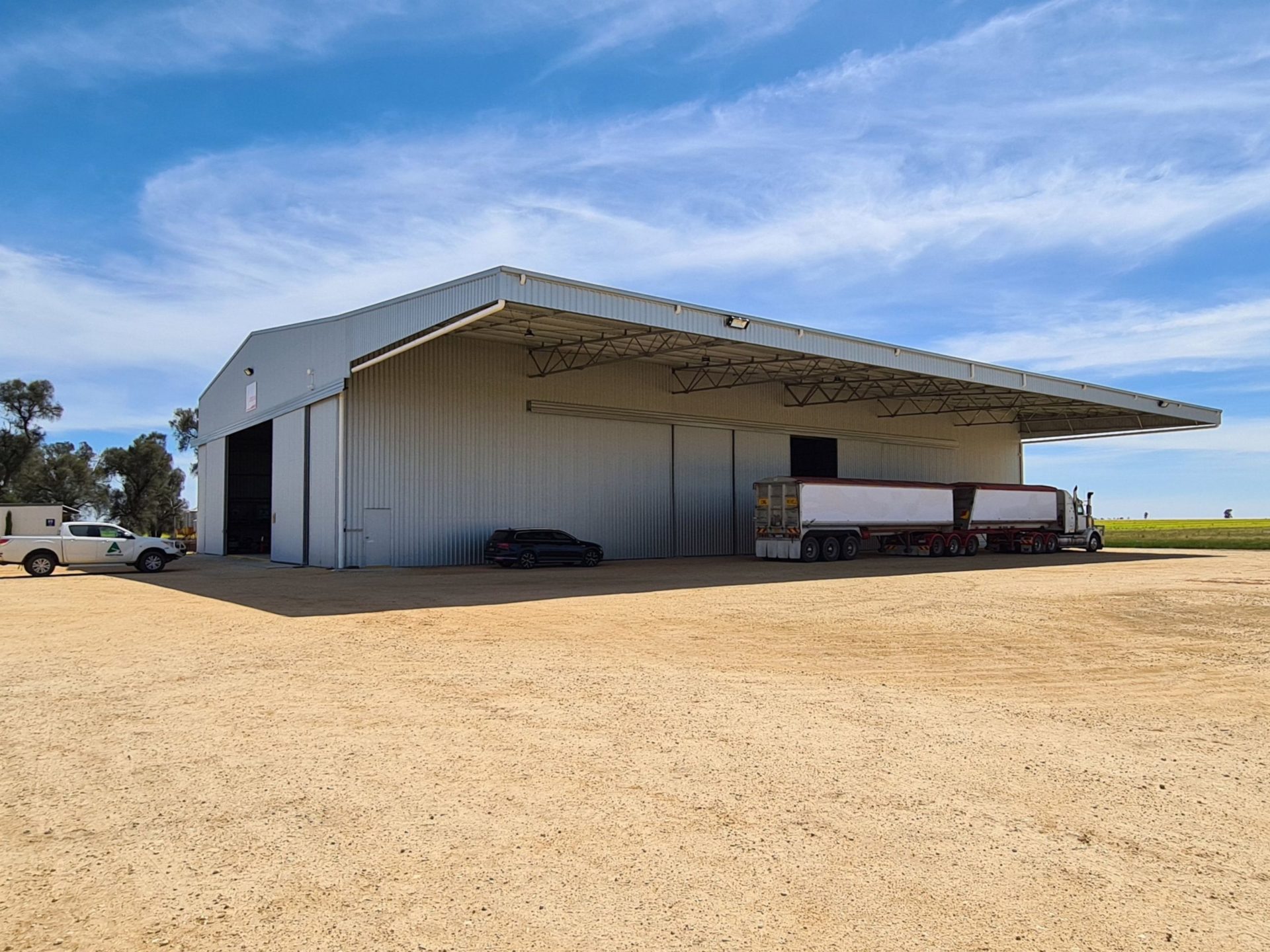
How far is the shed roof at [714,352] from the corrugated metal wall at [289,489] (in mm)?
3340

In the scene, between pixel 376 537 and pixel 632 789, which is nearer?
pixel 632 789

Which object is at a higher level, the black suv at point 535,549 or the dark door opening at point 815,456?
the dark door opening at point 815,456

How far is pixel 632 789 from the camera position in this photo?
5.95 metres

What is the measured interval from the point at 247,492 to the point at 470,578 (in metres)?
20.8

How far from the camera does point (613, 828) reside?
5250mm

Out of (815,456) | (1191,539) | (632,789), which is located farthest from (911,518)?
(632,789)

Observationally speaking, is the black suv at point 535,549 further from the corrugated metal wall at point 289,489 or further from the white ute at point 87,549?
the white ute at point 87,549

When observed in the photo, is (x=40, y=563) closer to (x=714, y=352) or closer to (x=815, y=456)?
(x=714, y=352)

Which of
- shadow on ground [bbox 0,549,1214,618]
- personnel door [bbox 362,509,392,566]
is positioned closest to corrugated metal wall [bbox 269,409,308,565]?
shadow on ground [bbox 0,549,1214,618]

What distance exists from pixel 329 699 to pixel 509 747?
2.54 m

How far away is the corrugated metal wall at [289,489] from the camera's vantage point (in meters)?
29.0

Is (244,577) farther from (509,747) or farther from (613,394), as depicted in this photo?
(509,747)

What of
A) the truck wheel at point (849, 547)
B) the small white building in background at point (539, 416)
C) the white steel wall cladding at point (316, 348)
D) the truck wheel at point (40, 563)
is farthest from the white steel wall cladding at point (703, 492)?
the truck wheel at point (40, 563)

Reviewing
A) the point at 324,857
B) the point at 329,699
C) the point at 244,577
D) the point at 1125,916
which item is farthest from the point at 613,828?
the point at 244,577
